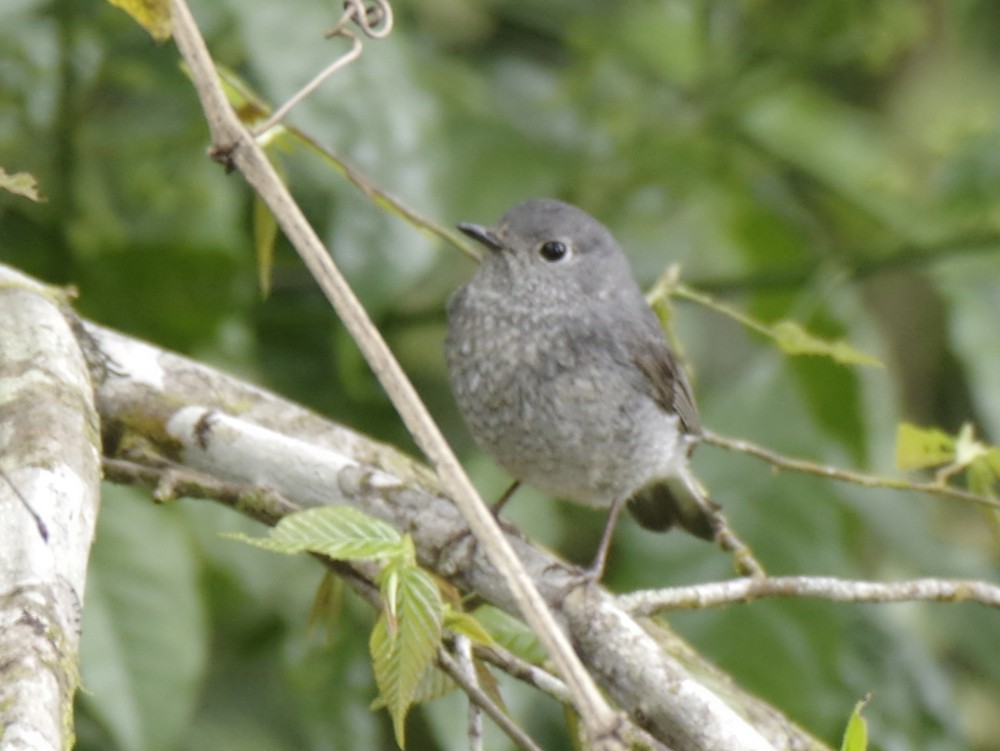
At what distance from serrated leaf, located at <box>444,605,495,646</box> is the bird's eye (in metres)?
1.83

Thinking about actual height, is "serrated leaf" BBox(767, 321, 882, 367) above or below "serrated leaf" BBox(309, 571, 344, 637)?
above

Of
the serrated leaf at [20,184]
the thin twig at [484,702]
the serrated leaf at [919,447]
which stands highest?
the serrated leaf at [919,447]

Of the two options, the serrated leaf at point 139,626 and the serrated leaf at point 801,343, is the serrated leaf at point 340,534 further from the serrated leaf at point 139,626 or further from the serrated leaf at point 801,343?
the serrated leaf at point 139,626

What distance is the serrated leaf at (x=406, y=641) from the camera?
1.88 meters

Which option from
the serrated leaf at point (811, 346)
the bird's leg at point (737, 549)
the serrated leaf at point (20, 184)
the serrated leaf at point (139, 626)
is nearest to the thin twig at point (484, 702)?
the bird's leg at point (737, 549)

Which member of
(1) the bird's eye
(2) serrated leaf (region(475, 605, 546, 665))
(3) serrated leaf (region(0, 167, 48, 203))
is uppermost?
(1) the bird's eye

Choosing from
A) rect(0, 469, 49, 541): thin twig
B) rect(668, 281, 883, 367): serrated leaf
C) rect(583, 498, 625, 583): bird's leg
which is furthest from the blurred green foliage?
rect(0, 469, 49, 541): thin twig

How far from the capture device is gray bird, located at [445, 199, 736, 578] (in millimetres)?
3385

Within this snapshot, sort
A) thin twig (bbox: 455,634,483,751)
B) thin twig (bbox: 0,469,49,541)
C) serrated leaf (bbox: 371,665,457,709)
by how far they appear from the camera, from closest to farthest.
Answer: thin twig (bbox: 0,469,49,541)
thin twig (bbox: 455,634,483,751)
serrated leaf (bbox: 371,665,457,709)

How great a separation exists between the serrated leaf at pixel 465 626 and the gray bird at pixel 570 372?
1139 mm

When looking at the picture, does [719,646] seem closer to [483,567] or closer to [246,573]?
[246,573]

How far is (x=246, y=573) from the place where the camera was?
3.78 meters

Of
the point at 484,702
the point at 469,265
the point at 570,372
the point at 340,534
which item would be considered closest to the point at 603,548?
the point at 570,372

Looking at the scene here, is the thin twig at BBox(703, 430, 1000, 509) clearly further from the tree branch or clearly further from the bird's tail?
the tree branch
